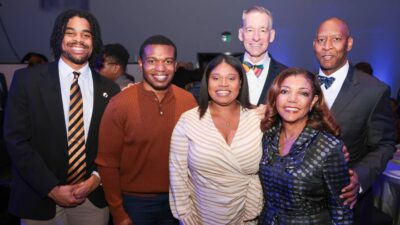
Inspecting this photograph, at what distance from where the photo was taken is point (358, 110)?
212 centimetres

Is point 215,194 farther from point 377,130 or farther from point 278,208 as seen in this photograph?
point 377,130

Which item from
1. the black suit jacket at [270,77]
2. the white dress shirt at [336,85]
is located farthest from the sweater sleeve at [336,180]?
the black suit jacket at [270,77]

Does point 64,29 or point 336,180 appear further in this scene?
point 64,29

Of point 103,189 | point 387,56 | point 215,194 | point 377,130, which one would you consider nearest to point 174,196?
point 215,194

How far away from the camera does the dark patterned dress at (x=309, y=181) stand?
5.63 feet

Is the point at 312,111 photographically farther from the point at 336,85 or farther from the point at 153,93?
the point at 153,93

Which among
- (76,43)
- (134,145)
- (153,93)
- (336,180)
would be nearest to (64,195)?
(134,145)

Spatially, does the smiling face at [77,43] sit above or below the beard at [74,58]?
above

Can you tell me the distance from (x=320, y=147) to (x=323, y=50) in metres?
0.82

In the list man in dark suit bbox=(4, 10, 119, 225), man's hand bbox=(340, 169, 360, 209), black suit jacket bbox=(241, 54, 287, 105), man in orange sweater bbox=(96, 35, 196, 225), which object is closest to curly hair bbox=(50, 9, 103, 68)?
man in dark suit bbox=(4, 10, 119, 225)

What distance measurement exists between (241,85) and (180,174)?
0.66 metres

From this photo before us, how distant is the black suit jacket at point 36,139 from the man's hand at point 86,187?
0.11 metres

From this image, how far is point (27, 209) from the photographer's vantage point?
6.73 ft

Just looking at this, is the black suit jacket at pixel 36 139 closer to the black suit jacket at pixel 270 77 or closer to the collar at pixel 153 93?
the collar at pixel 153 93
